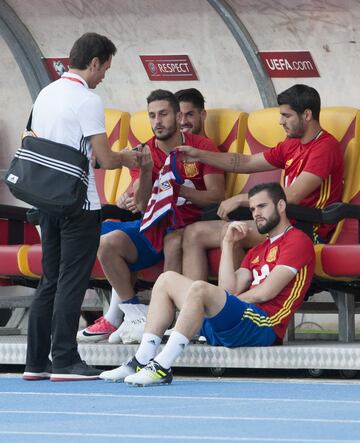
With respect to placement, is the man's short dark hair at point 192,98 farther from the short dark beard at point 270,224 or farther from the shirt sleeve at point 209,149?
the short dark beard at point 270,224

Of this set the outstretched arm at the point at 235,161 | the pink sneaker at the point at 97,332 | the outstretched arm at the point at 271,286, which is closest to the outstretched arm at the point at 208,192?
the outstretched arm at the point at 235,161

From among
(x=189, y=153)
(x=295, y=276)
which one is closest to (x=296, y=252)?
(x=295, y=276)

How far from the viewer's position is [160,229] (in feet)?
28.1

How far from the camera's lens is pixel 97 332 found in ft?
28.2

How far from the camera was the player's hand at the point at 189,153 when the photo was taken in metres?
8.57

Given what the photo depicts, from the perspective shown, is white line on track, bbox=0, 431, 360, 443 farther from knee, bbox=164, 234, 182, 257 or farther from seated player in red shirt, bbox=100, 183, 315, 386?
knee, bbox=164, 234, 182, 257

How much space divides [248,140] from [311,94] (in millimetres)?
780

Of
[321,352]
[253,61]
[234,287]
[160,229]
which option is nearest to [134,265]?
[160,229]

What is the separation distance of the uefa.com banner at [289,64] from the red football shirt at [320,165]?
50.5 inches

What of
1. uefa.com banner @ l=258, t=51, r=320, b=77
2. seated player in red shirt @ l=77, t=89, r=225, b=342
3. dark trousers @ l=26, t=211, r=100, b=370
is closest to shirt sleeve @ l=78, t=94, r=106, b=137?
dark trousers @ l=26, t=211, r=100, b=370

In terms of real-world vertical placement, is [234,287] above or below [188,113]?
below

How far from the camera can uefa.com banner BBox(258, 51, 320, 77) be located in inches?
389

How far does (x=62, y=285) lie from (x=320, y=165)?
180cm

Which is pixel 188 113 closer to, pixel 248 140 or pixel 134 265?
pixel 248 140
